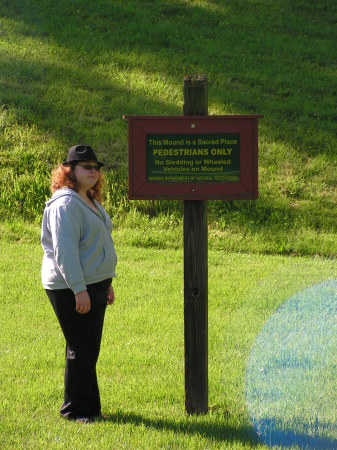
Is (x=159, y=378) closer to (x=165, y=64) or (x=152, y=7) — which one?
(x=165, y=64)

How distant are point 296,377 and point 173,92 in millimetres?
12358

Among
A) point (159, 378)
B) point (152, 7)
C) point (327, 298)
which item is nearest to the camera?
point (159, 378)

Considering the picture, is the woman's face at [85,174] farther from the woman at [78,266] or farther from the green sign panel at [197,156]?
the green sign panel at [197,156]

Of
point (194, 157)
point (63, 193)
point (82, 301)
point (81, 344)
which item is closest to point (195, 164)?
point (194, 157)

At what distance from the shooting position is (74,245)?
5.21 meters

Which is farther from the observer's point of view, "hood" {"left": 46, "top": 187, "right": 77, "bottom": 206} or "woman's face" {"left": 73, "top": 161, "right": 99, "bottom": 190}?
"woman's face" {"left": 73, "top": 161, "right": 99, "bottom": 190}

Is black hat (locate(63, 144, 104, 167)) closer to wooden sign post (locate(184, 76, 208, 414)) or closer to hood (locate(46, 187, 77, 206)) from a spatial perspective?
hood (locate(46, 187, 77, 206))

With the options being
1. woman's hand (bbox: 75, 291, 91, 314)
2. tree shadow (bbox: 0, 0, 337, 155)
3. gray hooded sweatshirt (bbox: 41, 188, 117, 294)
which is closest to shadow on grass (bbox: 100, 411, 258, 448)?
woman's hand (bbox: 75, 291, 91, 314)

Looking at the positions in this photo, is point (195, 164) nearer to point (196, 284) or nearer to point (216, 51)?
point (196, 284)

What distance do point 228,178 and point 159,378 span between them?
1.96 m

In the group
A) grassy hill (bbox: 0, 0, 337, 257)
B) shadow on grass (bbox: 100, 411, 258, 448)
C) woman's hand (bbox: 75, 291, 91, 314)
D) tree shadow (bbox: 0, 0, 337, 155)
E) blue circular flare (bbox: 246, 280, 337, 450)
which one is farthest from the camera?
tree shadow (bbox: 0, 0, 337, 155)

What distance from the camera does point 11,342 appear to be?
25.2ft

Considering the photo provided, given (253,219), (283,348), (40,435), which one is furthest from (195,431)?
(253,219)

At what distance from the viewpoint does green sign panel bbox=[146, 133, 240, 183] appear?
5.48 m
